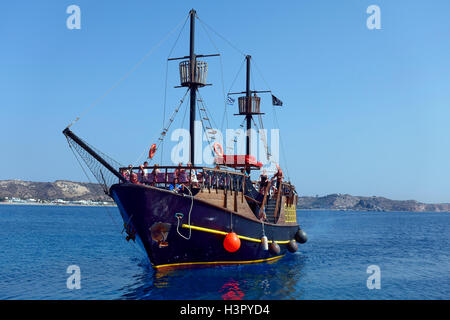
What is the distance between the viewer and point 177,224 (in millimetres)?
19547

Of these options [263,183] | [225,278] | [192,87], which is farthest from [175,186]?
[263,183]

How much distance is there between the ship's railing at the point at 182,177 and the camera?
20.4 m

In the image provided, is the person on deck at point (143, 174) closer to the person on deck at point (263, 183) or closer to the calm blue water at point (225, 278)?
the calm blue water at point (225, 278)

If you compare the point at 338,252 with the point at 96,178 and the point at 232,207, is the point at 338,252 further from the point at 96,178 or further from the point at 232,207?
the point at 96,178

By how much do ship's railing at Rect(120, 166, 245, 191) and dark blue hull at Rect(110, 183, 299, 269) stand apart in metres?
1.10

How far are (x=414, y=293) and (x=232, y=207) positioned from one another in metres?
8.91

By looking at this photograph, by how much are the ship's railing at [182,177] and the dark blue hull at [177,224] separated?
1.10m

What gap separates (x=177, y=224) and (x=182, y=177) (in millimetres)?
2273

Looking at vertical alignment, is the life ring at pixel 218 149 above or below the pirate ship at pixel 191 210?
above

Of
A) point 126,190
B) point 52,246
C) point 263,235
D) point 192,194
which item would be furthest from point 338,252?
point 52,246

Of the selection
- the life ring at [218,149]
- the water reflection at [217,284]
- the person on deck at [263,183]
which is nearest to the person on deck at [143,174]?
the water reflection at [217,284]

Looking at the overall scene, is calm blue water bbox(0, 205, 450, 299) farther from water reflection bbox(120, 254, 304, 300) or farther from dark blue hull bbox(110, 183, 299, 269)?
dark blue hull bbox(110, 183, 299, 269)

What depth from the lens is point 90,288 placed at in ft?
59.9
